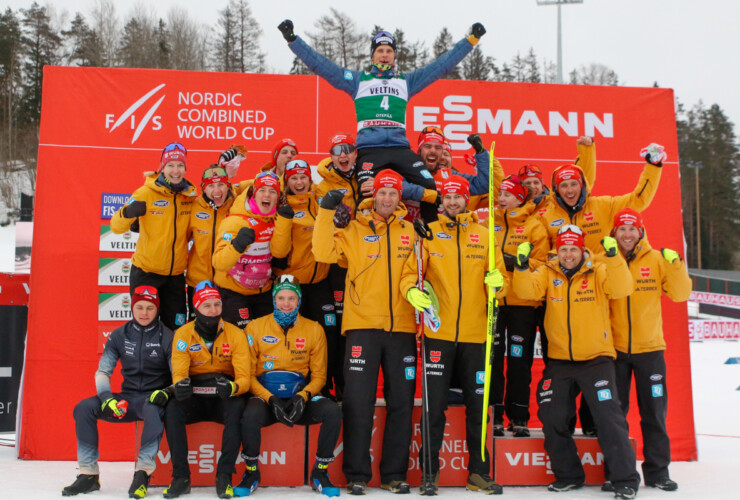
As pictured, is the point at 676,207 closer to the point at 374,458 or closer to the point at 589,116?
the point at 589,116

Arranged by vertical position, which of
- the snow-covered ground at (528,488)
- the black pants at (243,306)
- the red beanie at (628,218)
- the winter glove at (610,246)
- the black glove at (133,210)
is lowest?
the snow-covered ground at (528,488)

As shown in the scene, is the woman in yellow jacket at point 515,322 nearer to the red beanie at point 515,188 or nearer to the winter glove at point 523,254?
the red beanie at point 515,188

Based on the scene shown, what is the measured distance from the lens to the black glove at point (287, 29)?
513 cm

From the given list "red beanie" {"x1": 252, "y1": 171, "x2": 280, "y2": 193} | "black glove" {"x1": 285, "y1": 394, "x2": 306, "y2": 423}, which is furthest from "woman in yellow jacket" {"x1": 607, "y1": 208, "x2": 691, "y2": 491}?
"red beanie" {"x1": 252, "y1": 171, "x2": 280, "y2": 193}

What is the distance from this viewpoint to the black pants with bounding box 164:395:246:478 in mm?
4328

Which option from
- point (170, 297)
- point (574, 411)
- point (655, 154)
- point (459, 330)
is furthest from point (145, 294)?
point (655, 154)

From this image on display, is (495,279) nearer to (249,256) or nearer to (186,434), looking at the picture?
(249,256)

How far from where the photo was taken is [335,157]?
17.4 ft

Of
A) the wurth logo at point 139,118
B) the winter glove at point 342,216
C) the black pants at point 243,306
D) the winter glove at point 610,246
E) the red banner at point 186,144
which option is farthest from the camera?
the wurth logo at point 139,118

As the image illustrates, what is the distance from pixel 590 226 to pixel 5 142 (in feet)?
104

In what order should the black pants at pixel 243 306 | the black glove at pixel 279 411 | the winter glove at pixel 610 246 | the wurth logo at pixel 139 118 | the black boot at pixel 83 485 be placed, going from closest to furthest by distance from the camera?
the black boot at pixel 83 485, the black glove at pixel 279 411, the winter glove at pixel 610 246, the black pants at pixel 243 306, the wurth logo at pixel 139 118

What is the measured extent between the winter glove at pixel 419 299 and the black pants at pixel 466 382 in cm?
41

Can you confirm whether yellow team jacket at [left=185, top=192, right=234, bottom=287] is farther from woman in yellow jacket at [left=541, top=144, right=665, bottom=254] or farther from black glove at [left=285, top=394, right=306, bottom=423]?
woman in yellow jacket at [left=541, top=144, right=665, bottom=254]

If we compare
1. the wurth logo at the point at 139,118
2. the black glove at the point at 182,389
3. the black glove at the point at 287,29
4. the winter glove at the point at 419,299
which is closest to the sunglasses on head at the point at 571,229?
the winter glove at the point at 419,299
